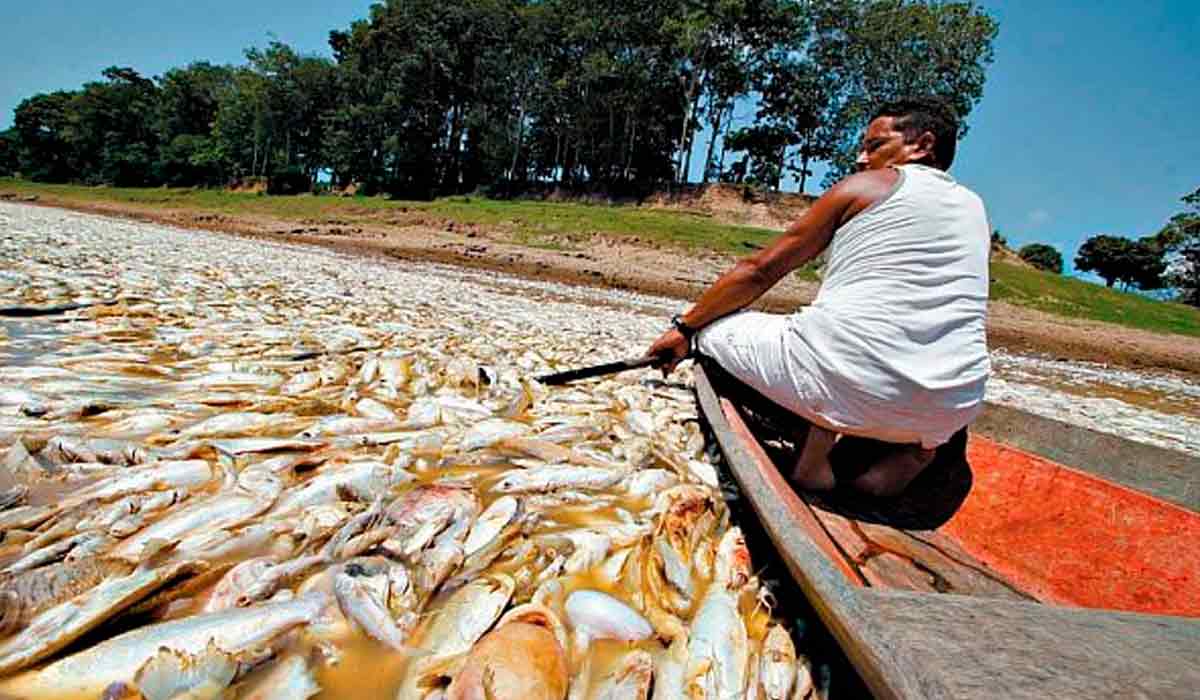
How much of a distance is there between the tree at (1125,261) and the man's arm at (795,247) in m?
67.8

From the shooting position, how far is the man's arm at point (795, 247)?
2.13m

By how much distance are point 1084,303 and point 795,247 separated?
23.5 metres

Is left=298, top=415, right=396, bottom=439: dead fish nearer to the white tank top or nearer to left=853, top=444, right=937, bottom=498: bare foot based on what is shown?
the white tank top

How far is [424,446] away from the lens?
89.8 inches

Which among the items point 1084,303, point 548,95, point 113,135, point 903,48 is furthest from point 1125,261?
point 113,135

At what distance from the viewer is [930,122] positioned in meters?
2.33

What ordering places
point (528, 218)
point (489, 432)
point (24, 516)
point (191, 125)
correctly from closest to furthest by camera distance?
point (24, 516), point (489, 432), point (528, 218), point (191, 125)

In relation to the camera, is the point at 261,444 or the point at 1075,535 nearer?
the point at 261,444

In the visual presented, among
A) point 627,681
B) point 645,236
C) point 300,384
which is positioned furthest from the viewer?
point 645,236

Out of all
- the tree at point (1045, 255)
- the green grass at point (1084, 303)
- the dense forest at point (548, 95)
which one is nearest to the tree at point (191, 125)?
the dense forest at point (548, 95)

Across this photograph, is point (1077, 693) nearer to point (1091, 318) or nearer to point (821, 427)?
point (821, 427)

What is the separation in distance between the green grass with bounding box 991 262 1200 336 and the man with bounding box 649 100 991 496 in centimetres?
1975

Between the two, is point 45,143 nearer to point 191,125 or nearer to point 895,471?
point 191,125

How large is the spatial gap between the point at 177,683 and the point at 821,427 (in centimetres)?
210
